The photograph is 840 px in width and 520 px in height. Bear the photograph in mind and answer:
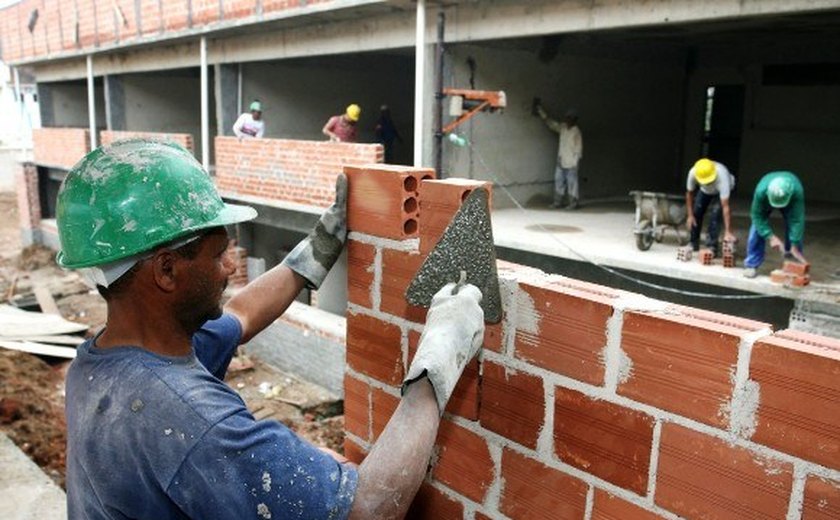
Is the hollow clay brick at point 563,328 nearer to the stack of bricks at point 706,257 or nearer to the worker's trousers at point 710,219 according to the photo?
the stack of bricks at point 706,257

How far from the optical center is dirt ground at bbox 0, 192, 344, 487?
619 cm

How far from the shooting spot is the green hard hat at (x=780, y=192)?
585cm

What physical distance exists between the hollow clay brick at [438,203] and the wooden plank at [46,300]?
11.4 meters

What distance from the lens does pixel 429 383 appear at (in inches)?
58.4

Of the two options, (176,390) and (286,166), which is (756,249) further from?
(286,166)

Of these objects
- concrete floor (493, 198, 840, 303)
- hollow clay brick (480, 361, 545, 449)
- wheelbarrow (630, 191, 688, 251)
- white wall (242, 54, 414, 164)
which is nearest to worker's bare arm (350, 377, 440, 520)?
hollow clay brick (480, 361, 545, 449)

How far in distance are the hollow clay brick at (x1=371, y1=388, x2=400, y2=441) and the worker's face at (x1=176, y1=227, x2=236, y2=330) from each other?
2.49ft

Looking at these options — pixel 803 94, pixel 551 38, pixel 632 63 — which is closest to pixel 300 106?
pixel 551 38

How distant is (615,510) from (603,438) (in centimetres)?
18

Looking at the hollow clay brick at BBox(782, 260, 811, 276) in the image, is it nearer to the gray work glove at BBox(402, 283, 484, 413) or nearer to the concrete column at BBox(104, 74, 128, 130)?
the gray work glove at BBox(402, 283, 484, 413)

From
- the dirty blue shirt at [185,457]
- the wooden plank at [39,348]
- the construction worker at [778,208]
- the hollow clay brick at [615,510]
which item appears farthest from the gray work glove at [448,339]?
the wooden plank at [39,348]

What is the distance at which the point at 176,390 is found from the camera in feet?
4.47

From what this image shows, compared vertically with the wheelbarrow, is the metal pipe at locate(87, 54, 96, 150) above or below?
above

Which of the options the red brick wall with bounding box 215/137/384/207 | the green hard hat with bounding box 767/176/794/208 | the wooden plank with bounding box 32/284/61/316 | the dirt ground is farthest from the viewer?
the wooden plank with bounding box 32/284/61/316
